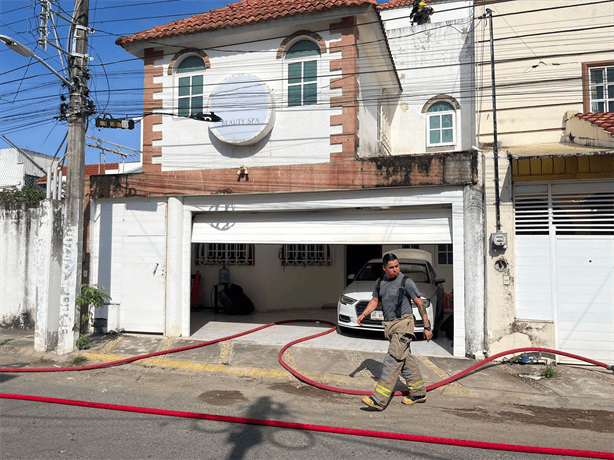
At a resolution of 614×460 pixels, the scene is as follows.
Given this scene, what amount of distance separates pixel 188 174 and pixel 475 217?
5.68 metres

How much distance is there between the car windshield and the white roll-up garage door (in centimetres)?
196

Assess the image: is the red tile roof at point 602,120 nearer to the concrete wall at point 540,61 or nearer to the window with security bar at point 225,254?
the concrete wall at point 540,61

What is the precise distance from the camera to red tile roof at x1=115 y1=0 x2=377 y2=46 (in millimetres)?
8602

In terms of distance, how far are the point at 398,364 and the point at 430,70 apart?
11.7 meters

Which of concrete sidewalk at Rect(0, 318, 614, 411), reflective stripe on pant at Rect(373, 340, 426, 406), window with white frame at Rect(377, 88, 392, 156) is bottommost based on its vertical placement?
concrete sidewalk at Rect(0, 318, 614, 411)

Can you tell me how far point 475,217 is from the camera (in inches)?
303

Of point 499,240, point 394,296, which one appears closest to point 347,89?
point 499,240

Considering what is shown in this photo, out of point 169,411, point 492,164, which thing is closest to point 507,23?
point 492,164

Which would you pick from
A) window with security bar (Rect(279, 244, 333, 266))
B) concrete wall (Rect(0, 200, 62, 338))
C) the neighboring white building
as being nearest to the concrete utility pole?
concrete wall (Rect(0, 200, 62, 338))

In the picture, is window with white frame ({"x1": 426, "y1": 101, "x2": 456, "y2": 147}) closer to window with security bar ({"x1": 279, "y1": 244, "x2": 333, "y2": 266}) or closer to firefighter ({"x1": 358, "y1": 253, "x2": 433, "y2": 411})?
window with security bar ({"x1": 279, "y1": 244, "x2": 333, "y2": 266})

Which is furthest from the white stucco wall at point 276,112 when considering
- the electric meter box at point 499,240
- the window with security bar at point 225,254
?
the window with security bar at point 225,254

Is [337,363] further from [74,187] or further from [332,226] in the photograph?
[74,187]

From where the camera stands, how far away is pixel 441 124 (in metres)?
14.3

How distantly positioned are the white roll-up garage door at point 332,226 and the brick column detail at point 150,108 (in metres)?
1.65
